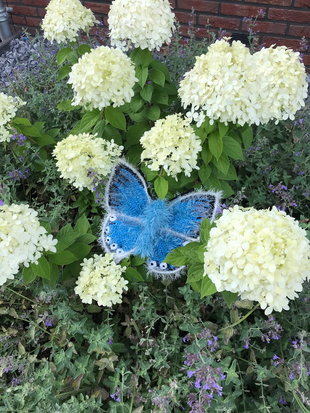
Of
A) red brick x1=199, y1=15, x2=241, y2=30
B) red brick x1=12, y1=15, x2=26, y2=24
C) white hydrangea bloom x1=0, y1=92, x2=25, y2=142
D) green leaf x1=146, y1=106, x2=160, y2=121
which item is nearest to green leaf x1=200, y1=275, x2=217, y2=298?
green leaf x1=146, y1=106, x2=160, y2=121

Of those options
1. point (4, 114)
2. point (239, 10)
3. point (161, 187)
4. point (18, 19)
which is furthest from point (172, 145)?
point (18, 19)

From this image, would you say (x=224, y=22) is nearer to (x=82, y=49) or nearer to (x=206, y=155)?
(x=82, y=49)

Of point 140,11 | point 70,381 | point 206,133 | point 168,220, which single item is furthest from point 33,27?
point 70,381

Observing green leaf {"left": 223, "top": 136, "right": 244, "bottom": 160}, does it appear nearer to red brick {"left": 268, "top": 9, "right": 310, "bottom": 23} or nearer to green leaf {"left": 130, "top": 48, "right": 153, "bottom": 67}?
green leaf {"left": 130, "top": 48, "right": 153, "bottom": 67}

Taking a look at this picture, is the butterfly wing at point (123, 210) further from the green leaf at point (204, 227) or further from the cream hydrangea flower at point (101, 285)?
the green leaf at point (204, 227)

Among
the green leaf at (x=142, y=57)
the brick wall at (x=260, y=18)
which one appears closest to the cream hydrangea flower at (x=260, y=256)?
the green leaf at (x=142, y=57)

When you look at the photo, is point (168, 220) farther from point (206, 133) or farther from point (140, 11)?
point (140, 11)
